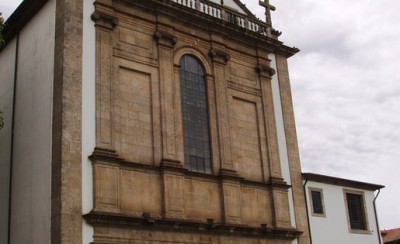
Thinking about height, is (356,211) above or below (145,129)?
below

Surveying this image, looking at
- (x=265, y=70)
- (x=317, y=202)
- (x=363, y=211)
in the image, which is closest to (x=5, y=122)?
(x=265, y=70)

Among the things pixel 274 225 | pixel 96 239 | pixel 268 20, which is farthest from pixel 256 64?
pixel 96 239

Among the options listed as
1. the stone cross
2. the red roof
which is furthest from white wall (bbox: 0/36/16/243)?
A: the red roof

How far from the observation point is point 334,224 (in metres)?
A: 24.6

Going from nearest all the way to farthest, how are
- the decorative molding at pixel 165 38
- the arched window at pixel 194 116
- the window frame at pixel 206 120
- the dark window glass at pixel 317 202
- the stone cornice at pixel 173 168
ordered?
1. the stone cornice at pixel 173 168
2. the window frame at pixel 206 120
3. the arched window at pixel 194 116
4. the decorative molding at pixel 165 38
5. the dark window glass at pixel 317 202

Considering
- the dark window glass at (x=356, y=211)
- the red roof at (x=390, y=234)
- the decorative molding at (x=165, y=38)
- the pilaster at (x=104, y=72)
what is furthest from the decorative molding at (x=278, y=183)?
the red roof at (x=390, y=234)

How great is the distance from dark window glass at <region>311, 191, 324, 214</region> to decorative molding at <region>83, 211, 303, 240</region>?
194 centimetres

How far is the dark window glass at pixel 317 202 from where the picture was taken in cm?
2422

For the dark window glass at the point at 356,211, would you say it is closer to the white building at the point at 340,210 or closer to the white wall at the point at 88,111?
the white building at the point at 340,210

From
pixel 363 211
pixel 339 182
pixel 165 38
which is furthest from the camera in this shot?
pixel 363 211

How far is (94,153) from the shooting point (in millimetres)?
18203

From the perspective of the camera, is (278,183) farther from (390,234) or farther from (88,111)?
(390,234)

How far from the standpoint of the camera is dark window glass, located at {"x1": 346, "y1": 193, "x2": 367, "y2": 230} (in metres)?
25.6

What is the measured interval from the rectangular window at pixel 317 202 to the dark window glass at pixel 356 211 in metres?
1.68
